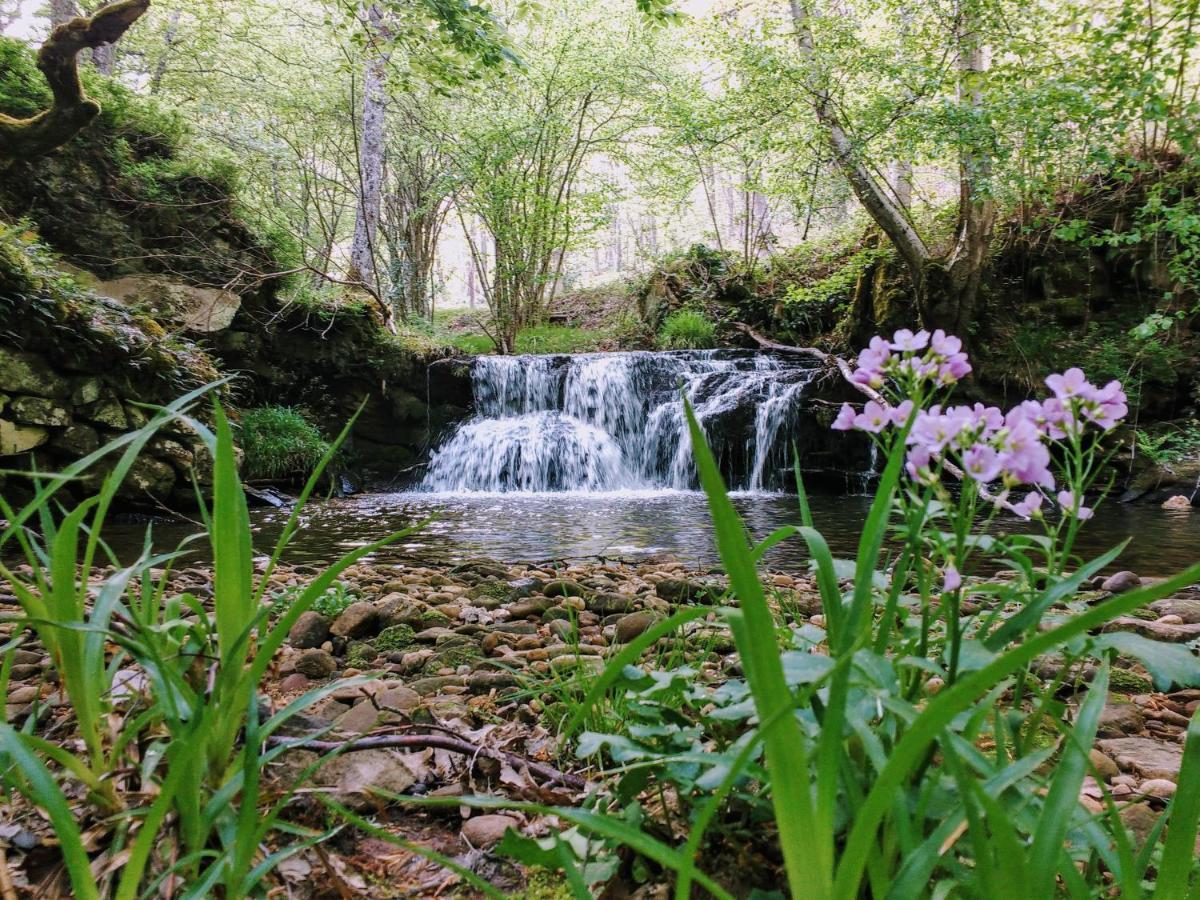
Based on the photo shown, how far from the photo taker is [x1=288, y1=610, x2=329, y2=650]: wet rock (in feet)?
7.06

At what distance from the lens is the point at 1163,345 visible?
6.93 m

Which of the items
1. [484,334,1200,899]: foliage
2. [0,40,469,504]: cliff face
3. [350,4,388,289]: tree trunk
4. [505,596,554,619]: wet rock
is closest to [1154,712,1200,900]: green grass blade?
[484,334,1200,899]: foliage

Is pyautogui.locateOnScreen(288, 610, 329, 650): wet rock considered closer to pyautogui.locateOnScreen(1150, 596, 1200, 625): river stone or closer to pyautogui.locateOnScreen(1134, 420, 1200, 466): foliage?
pyautogui.locateOnScreen(1150, 596, 1200, 625): river stone

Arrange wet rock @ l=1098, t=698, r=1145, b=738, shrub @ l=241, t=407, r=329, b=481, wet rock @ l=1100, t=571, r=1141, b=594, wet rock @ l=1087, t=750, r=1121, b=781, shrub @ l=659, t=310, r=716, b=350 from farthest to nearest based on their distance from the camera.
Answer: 1. shrub @ l=659, t=310, r=716, b=350
2. shrub @ l=241, t=407, r=329, b=481
3. wet rock @ l=1100, t=571, r=1141, b=594
4. wet rock @ l=1098, t=698, r=1145, b=738
5. wet rock @ l=1087, t=750, r=1121, b=781

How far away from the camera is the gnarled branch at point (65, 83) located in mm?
5168

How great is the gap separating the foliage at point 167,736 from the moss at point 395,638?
1.02m

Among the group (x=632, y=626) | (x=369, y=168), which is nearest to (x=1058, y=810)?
(x=632, y=626)

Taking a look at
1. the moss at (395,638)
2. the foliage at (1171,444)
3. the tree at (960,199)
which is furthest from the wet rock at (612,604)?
the foliage at (1171,444)

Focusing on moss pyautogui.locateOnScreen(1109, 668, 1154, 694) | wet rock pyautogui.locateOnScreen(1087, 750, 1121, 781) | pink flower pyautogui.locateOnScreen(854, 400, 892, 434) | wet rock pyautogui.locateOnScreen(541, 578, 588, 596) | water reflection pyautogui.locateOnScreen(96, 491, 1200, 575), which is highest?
pink flower pyautogui.locateOnScreen(854, 400, 892, 434)

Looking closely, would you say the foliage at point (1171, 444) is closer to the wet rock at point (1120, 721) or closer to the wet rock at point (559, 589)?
the wet rock at point (1120, 721)

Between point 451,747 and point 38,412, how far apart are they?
5.54m

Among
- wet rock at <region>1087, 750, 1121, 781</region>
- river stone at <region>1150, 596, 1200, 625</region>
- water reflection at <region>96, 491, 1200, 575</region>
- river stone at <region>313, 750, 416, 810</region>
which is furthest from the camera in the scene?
water reflection at <region>96, 491, 1200, 575</region>

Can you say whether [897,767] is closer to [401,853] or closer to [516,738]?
[401,853]

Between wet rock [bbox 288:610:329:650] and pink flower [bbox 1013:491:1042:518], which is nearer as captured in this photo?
pink flower [bbox 1013:491:1042:518]
